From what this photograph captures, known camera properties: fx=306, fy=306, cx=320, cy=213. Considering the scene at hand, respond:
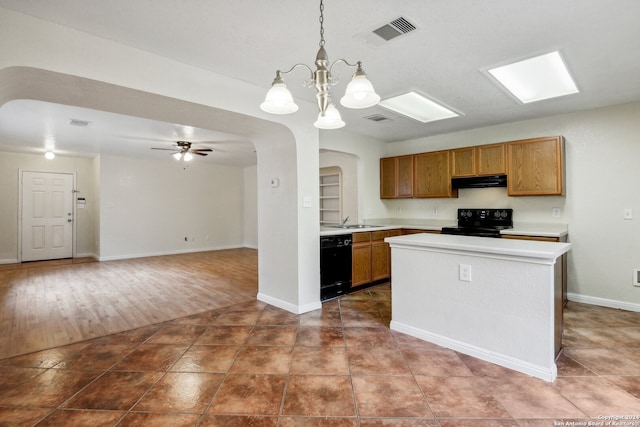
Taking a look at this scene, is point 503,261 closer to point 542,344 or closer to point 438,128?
point 542,344

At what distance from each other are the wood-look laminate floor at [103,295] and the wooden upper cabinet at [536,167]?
377 centimetres

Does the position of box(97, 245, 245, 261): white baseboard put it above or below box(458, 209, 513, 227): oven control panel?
below

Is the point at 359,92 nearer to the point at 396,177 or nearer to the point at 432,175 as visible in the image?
the point at 432,175

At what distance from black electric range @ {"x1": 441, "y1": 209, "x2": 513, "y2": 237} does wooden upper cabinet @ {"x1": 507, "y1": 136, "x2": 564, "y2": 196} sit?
45 centimetres

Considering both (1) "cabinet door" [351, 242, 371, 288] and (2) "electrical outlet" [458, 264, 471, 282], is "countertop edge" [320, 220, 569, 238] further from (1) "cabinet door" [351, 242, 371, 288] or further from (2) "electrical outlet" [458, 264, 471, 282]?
(2) "electrical outlet" [458, 264, 471, 282]

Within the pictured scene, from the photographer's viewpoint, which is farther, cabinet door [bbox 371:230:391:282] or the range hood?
cabinet door [bbox 371:230:391:282]

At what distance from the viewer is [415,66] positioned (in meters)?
2.61

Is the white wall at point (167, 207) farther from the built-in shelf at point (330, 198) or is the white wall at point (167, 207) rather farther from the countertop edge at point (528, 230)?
the countertop edge at point (528, 230)

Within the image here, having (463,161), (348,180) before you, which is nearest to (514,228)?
(463,161)

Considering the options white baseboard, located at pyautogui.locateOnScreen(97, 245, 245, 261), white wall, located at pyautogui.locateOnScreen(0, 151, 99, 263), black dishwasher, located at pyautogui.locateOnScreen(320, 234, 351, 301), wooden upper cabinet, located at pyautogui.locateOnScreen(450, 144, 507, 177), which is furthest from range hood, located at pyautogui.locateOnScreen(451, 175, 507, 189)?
white wall, located at pyautogui.locateOnScreen(0, 151, 99, 263)

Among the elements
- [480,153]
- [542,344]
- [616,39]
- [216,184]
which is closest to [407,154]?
[480,153]

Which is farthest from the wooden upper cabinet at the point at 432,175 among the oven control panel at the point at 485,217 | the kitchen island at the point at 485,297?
the kitchen island at the point at 485,297

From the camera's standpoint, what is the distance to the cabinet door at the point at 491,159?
4.14 m

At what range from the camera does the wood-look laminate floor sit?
2.96 meters
